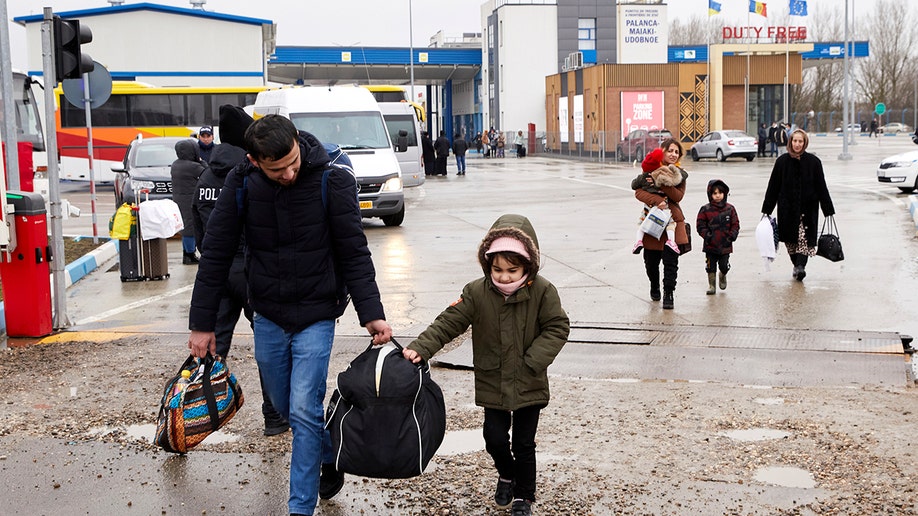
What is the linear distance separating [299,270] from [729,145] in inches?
1583

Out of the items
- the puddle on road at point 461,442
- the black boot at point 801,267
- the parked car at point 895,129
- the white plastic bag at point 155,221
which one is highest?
the parked car at point 895,129

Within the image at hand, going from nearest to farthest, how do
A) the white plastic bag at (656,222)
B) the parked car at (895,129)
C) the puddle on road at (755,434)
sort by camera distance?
1. the puddle on road at (755,434)
2. the white plastic bag at (656,222)
3. the parked car at (895,129)

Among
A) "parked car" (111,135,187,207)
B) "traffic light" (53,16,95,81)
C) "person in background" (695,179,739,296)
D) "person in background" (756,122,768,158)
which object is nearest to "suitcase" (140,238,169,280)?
"traffic light" (53,16,95,81)

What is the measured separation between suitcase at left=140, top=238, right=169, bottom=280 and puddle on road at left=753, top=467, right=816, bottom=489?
352 inches

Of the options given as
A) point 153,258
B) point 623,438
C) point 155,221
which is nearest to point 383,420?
point 623,438

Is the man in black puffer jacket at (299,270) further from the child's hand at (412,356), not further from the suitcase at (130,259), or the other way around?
the suitcase at (130,259)

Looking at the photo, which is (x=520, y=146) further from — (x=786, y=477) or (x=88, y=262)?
(x=786, y=477)

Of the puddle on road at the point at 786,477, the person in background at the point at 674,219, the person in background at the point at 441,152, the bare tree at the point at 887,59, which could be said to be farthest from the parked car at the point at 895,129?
the puddle on road at the point at 786,477

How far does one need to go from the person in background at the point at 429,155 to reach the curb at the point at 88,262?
2094 centimetres

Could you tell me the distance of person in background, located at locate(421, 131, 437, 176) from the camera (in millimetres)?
36344

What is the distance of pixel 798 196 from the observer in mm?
10852

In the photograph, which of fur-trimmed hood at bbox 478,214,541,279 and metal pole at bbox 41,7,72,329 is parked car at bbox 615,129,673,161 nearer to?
metal pole at bbox 41,7,72,329

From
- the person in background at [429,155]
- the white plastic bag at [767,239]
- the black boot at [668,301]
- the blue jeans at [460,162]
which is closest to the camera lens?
the black boot at [668,301]

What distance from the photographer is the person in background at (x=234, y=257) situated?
581 centimetres
